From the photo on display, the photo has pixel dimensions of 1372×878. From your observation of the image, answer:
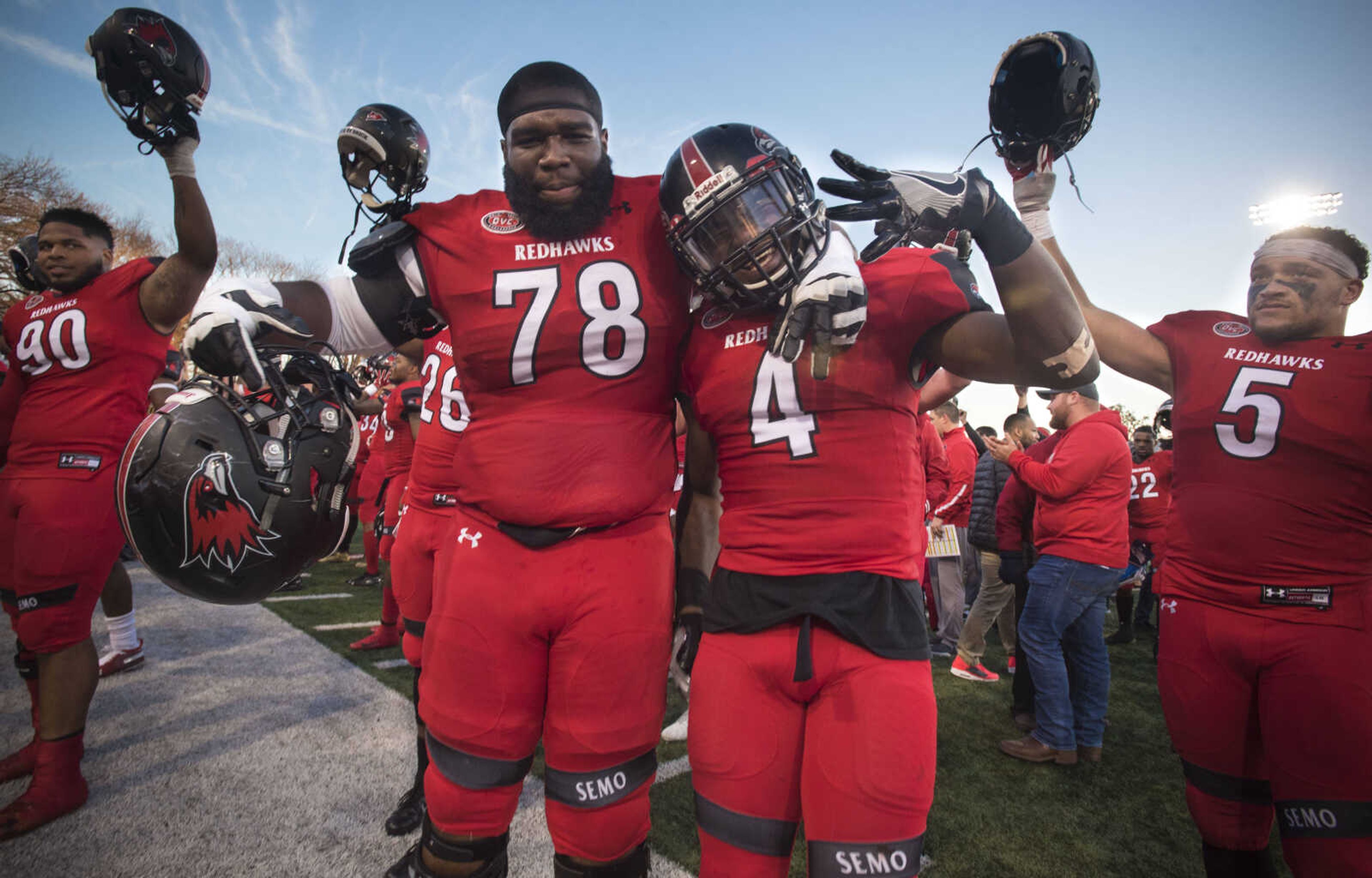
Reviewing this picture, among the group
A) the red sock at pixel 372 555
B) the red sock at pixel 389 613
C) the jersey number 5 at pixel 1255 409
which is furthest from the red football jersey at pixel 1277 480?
the red sock at pixel 372 555

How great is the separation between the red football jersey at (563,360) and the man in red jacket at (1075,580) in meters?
3.62

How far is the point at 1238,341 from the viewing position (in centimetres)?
260

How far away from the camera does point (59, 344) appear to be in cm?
345

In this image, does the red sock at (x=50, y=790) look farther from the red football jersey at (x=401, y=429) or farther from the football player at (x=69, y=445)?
the red football jersey at (x=401, y=429)

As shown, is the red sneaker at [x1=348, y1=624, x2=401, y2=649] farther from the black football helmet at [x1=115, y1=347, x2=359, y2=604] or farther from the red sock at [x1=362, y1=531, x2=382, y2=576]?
the black football helmet at [x1=115, y1=347, x2=359, y2=604]

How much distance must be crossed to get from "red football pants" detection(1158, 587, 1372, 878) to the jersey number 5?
55 centimetres

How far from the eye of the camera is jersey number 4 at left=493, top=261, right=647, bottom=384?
193 cm

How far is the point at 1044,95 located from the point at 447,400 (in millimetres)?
2983

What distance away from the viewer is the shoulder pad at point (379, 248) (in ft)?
6.63

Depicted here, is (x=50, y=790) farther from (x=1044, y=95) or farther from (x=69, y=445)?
(x=1044, y=95)

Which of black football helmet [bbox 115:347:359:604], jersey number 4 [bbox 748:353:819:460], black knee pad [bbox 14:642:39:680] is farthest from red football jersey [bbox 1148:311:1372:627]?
black knee pad [bbox 14:642:39:680]

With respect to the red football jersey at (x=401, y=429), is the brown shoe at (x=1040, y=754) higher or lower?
lower

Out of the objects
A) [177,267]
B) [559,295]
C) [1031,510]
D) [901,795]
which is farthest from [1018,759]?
[177,267]

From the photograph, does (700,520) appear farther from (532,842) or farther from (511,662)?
(532,842)
